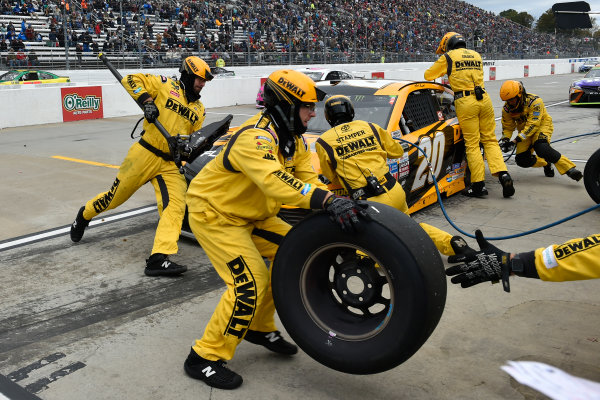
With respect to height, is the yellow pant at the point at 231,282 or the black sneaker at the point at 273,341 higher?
the yellow pant at the point at 231,282

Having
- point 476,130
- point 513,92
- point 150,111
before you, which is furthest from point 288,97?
point 513,92

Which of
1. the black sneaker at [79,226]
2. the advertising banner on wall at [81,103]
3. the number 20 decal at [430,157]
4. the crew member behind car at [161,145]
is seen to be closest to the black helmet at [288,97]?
the crew member behind car at [161,145]

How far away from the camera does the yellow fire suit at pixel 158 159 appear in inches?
209

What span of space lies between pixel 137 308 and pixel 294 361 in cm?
139

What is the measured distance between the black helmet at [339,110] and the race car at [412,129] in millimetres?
545

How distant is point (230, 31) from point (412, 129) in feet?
84.1

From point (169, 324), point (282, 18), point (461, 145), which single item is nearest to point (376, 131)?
point (169, 324)

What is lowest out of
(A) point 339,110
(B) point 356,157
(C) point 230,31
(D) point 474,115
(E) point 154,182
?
(E) point 154,182

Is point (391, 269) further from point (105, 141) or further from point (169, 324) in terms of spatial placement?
point (105, 141)

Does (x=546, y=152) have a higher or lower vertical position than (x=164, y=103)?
lower

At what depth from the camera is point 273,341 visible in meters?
3.54

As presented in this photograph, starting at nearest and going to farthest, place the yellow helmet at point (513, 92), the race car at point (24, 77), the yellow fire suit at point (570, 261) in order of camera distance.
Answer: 1. the yellow fire suit at point (570, 261)
2. the yellow helmet at point (513, 92)
3. the race car at point (24, 77)

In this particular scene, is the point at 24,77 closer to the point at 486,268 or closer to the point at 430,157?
the point at 430,157

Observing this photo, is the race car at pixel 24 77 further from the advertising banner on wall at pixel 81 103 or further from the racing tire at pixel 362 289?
the racing tire at pixel 362 289
